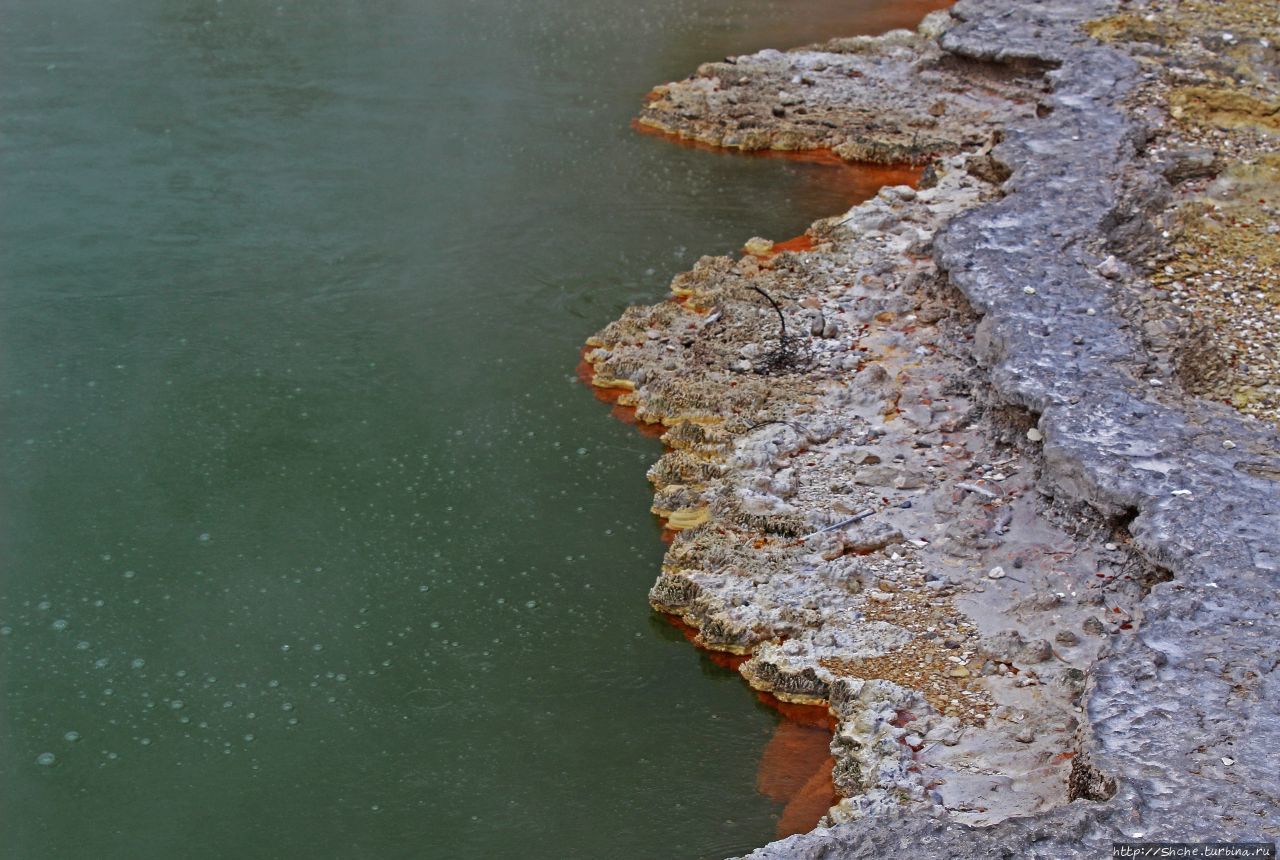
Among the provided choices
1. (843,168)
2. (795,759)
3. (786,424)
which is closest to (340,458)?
(786,424)

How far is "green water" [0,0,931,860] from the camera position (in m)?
5.80

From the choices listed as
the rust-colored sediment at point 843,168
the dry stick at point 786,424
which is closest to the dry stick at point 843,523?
the dry stick at point 786,424

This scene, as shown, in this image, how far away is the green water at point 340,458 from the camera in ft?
19.0

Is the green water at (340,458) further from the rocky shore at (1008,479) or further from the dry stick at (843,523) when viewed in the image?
the dry stick at (843,523)

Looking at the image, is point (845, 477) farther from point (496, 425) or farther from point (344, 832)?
point (344, 832)

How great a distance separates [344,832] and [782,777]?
6.07 feet

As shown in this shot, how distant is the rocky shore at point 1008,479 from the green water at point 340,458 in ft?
1.54

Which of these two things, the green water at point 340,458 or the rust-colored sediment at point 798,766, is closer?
the rust-colored sediment at point 798,766

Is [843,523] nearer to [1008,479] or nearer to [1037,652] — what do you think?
[1008,479]

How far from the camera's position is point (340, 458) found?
7816mm

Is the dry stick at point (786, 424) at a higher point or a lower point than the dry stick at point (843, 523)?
higher

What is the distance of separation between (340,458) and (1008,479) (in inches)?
146

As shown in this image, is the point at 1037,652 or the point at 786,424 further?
the point at 786,424

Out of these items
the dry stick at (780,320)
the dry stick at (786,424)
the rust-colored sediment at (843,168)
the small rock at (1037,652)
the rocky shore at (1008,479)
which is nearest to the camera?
the rocky shore at (1008,479)
